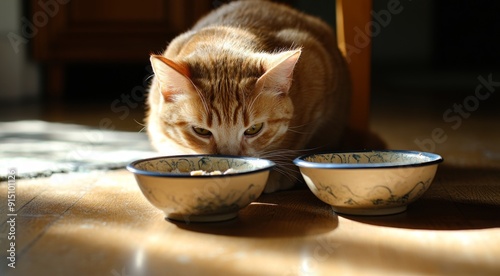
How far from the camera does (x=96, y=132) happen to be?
2490 millimetres

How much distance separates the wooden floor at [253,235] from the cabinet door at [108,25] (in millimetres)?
2071

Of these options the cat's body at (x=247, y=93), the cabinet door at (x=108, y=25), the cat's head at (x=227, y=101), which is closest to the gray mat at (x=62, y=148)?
the cat's body at (x=247, y=93)

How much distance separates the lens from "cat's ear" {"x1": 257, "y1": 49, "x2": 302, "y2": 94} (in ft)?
4.39

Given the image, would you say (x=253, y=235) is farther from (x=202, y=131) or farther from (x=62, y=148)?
(x=62, y=148)

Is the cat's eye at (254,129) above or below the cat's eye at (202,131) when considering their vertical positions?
above

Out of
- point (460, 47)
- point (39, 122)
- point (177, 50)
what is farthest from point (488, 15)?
point (177, 50)

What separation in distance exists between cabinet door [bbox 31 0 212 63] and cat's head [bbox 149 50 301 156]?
7.40ft

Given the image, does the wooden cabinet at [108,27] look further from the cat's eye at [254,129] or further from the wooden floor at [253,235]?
the cat's eye at [254,129]

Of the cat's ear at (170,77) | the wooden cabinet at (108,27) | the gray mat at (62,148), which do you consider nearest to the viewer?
the cat's ear at (170,77)

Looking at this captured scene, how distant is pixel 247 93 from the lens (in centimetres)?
138

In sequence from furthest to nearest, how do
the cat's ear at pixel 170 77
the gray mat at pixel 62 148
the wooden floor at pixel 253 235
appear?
the gray mat at pixel 62 148 < the cat's ear at pixel 170 77 < the wooden floor at pixel 253 235

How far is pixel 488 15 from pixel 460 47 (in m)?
0.38

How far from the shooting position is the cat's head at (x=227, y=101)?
4.43ft

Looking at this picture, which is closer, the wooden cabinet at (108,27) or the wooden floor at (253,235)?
the wooden floor at (253,235)
